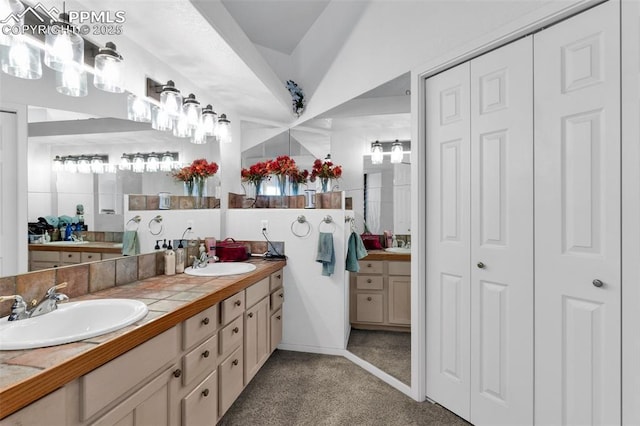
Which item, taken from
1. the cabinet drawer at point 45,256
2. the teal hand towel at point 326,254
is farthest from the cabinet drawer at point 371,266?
A: the cabinet drawer at point 45,256

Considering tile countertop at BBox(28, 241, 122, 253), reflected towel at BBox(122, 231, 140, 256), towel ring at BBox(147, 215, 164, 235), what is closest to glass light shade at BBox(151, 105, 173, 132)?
towel ring at BBox(147, 215, 164, 235)

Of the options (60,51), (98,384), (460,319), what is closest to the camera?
(98,384)

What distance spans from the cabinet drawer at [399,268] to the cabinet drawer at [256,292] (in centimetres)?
132

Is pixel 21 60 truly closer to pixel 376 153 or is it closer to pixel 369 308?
pixel 376 153

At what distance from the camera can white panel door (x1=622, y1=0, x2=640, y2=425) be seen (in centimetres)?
129

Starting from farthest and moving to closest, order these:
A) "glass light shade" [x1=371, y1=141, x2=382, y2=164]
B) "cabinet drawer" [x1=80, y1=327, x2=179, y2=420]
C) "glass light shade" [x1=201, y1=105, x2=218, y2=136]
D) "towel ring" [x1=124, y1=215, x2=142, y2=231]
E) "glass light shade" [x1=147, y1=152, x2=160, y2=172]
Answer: "glass light shade" [x1=371, y1=141, x2=382, y2=164] → "glass light shade" [x1=201, y1=105, x2=218, y2=136] → "glass light shade" [x1=147, y1=152, x2=160, y2=172] → "towel ring" [x1=124, y1=215, x2=142, y2=231] → "cabinet drawer" [x1=80, y1=327, x2=179, y2=420]

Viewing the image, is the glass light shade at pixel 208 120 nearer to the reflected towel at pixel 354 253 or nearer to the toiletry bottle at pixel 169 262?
the toiletry bottle at pixel 169 262

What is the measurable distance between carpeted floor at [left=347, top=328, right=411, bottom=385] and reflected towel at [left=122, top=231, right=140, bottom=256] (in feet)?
6.43

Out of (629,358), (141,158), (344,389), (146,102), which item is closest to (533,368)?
(629,358)

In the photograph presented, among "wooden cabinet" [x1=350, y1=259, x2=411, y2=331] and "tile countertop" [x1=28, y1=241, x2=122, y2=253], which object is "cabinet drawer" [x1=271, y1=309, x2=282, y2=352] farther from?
"tile countertop" [x1=28, y1=241, x2=122, y2=253]

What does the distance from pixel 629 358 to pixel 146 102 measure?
2829 mm

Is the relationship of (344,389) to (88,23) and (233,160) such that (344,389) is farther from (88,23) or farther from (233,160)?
(88,23)

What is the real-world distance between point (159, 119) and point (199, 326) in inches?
56.3

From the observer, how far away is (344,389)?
2.30 m
